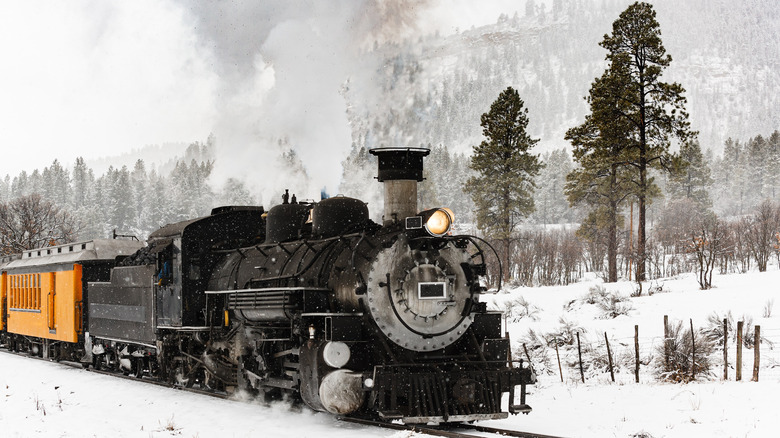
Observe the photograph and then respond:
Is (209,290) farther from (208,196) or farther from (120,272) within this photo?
(208,196)

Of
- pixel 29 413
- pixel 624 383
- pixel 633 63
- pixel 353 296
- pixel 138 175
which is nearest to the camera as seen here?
pixel 353 296

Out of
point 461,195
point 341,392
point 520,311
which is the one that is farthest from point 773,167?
point 341,392

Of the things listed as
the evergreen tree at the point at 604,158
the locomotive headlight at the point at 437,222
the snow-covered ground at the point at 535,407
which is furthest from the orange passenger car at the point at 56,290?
the evergreen tree at the point at 604,158

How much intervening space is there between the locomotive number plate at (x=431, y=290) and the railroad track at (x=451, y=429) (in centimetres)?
165

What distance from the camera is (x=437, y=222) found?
9.68 metres

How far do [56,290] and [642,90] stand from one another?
2455 cm

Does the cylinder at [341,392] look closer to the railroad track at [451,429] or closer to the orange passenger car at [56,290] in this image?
the railroad track at [451,429]

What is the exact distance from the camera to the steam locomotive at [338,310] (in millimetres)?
9531

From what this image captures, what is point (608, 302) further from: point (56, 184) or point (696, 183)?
point (56, 184)

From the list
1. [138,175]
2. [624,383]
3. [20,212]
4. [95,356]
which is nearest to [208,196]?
[20,212]

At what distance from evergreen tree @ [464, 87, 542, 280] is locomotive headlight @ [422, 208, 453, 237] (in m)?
30.2

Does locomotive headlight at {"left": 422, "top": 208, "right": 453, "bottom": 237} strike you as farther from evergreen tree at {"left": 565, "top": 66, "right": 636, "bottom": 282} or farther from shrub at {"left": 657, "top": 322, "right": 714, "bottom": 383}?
evergreen tree at {"left": 565, "top": 66, "right": 636, "bottom": 282}

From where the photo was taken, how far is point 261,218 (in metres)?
14.5

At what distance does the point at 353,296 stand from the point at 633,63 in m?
26.5
